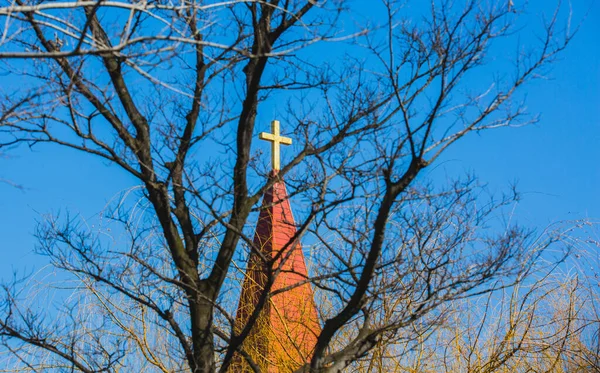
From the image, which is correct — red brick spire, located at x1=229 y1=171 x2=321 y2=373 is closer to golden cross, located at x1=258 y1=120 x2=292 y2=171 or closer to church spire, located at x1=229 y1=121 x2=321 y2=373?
church spire, located at x1=229 y1=121 x2=321 y2=373

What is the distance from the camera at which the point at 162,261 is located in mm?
6062

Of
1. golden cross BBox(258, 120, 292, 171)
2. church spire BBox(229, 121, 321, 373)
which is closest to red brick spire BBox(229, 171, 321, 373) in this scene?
church spire BBox(229, 121, 321, 373)

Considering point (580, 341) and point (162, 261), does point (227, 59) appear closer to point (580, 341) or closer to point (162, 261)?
point (162, 261)

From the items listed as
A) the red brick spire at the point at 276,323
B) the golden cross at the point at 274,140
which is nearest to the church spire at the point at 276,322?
the red brick spire at the point at 276,323

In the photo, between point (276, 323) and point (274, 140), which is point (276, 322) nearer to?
point (276, 323)

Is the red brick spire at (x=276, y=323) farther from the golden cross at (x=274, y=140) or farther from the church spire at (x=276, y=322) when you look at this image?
the golden cross at (x=274, y=140)

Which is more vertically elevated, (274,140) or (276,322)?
(274,140)

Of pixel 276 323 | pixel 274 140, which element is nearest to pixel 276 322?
pixel 276 323

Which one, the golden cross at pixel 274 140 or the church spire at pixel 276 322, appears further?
the golden cross at pixel 274 140

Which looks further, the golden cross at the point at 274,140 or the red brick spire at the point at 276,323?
the golden cross at the point at 274,140

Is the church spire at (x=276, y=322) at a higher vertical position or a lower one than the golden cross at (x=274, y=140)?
Result: lower

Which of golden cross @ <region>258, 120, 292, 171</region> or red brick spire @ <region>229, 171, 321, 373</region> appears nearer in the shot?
red brick spire @ <region>229, 171, 321, 373</region>

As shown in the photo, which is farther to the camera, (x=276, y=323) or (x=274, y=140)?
(x=274, y=140)

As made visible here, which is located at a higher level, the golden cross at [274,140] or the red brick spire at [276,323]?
the golden cross at [274,140]
